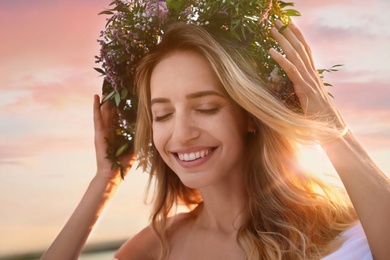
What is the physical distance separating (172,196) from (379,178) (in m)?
1.68

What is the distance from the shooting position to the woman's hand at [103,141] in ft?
14.5

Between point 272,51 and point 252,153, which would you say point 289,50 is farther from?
point 252,153

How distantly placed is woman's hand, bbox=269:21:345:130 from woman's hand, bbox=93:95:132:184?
1343 millimetres

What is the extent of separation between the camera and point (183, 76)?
12.3 ft

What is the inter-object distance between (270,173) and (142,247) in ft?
3.64

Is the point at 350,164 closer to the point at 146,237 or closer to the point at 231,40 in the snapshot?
the point at 231,40

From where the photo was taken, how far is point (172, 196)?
457cm

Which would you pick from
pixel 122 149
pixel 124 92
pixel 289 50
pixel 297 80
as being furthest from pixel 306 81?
pixel 122 149

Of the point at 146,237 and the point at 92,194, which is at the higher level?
the point at 92,194

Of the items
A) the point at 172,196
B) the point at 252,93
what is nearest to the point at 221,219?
the point at 172,196

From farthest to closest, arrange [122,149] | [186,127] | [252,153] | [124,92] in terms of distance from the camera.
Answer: [122,149], [124,92], [252,153], [186,127]

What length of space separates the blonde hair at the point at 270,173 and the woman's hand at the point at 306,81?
0.08 meters

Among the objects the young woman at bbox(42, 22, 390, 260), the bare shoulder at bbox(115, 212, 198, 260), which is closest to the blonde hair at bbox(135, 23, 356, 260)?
the young woman at bbox(42, 22, 390, 260)

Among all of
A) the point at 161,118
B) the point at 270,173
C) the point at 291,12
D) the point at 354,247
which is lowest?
the point at 354,247
